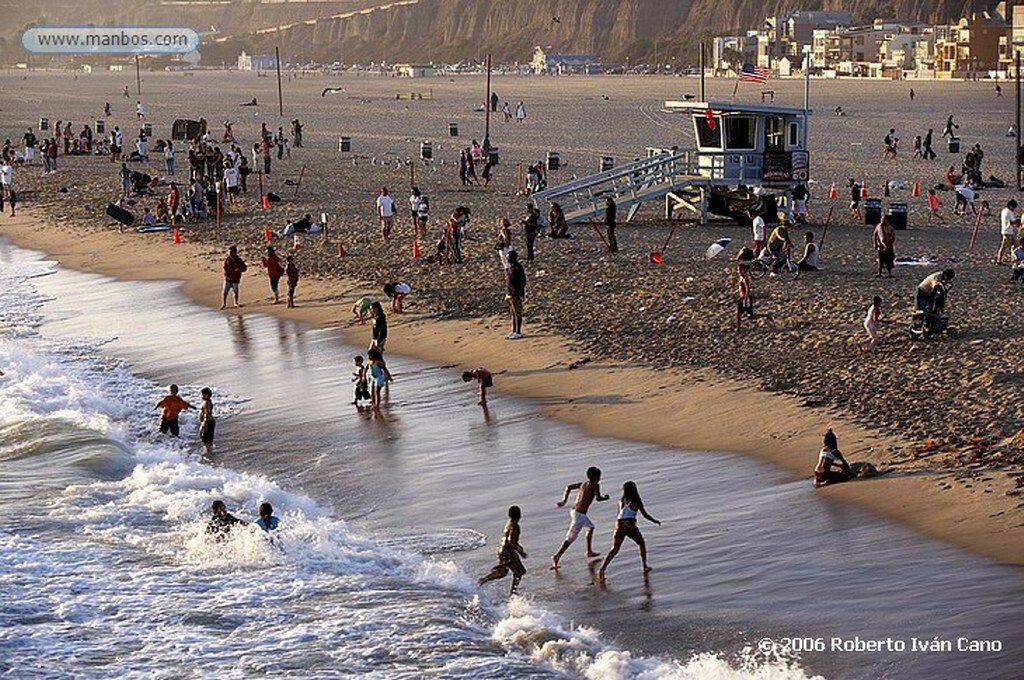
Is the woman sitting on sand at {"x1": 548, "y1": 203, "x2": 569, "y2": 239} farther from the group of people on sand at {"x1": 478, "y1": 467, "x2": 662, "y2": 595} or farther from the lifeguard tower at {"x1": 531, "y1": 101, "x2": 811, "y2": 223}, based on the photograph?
the group of people on sand at {"x1": 478, "y1": 467, "x2": 662, "y2": 595}

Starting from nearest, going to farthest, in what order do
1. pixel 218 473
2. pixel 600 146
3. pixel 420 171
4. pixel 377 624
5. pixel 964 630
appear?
pixel 964 630 < pixel 377 624 < pixel 218 473 < pixel 420 171 < pixel 600 146

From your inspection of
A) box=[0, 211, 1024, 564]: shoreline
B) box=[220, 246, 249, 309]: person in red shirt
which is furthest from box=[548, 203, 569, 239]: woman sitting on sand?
box=[220, 246, 249, 309]: person in red shirt

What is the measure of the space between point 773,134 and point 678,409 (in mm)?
15143

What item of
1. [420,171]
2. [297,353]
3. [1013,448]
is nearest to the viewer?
[1013,448]

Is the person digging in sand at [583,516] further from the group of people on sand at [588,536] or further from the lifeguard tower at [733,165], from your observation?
the lifeguard tower at [733,165]

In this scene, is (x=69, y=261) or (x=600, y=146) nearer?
(x=69, y=261)

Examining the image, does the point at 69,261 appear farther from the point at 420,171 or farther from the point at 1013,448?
the point at 1013,448

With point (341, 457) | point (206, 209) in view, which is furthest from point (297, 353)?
point (206, 209)

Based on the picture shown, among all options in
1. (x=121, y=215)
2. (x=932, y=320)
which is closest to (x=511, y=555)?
(x=932, y=320)

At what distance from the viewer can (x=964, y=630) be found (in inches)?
452

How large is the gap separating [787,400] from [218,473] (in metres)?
6.54

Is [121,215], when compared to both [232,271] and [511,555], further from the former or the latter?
[511,555]

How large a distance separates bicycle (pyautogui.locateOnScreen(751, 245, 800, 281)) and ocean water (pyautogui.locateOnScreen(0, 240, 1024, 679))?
643 centimetres

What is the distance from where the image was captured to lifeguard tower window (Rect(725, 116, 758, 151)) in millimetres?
32500
